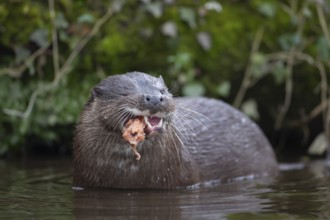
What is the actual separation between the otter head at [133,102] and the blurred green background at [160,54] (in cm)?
163

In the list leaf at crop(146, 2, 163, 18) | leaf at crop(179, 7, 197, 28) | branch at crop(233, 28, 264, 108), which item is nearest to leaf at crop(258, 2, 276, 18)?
branch at crop(233, 28, 264, 108)

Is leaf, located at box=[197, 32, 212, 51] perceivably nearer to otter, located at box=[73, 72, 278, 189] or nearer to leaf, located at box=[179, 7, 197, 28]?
leaf, located at box=[179, 7, 197, 28]

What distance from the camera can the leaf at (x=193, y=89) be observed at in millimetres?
6547

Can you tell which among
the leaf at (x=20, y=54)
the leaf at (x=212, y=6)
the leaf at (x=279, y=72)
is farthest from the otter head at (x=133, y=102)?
the leaf at (x=279, y=72)

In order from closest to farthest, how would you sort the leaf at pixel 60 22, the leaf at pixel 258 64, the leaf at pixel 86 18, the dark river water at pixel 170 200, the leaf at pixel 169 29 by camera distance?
the dark river water at pixel 170 200 → the leaf at pixel 86 18 → the leaf at pixel 60 22 → the leaf at pixel 169 29 → the leaf at pixel 258 64

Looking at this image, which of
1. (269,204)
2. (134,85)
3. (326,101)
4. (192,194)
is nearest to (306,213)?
(269,204)

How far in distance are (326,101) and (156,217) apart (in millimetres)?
3313

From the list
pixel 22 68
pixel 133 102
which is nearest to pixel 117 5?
pixel 22 68

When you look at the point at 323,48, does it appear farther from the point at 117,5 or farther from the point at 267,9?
the point at 117,5

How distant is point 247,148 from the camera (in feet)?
18.7

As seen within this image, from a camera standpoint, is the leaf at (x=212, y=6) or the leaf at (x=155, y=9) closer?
the leaf at (x=155, y=9)

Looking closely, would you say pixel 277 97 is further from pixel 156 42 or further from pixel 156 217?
pixel 156 217

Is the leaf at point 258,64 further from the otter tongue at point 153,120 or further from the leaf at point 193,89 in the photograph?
the otter tongue at point 153,120

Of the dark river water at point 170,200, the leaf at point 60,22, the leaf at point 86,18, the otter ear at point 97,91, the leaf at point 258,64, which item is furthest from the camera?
the leaf at point 258,64
